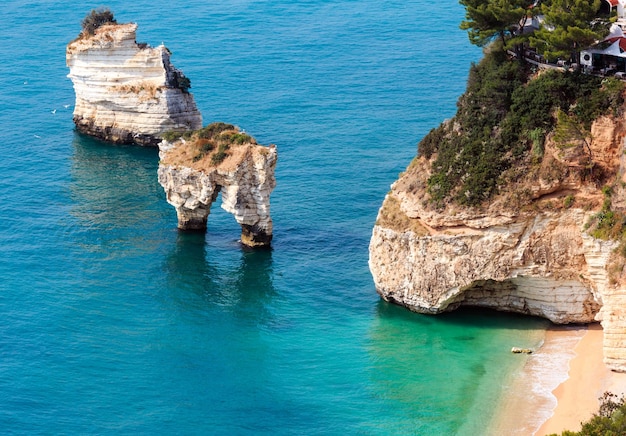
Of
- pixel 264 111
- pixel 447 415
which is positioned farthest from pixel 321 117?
pixel 447 415

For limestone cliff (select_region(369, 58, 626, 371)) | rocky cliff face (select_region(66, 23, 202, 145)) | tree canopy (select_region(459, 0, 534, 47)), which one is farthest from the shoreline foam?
rocky cliff face (select_region(66, 23, 202, 145))

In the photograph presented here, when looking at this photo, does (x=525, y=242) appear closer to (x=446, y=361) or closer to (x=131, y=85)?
(x=446, y=361)

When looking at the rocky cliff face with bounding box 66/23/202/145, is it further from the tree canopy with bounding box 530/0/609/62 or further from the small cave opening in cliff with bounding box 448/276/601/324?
the tree canopy with bounding box 530/0/609/62

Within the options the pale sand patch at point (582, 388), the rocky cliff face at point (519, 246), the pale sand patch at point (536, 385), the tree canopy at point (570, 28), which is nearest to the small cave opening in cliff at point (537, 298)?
the rocky cliff face at point (519, 246)

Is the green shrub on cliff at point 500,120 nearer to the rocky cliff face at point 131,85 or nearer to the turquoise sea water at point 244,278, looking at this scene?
the turquoise sea water at point 244,278

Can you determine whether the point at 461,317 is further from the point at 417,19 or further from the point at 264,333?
the point at 417,19
